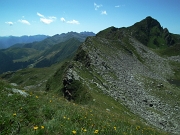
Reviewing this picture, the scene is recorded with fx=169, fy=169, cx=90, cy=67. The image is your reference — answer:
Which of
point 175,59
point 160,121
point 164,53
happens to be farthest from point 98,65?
point 164,53

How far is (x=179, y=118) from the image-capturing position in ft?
124

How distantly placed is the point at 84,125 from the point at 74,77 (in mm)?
27399

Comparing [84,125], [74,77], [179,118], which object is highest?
[84,125]

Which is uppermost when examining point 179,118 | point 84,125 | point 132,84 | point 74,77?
point 84,125

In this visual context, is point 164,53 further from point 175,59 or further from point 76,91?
point 76,91

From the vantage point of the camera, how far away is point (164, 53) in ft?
448

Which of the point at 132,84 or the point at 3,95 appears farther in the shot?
the point at 132,84

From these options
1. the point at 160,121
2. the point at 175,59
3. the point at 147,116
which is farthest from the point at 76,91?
the point at 175,59

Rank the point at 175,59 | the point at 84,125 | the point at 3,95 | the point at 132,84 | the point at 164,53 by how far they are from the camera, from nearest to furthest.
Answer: the point at 84,125
the point at 3,95
the point at 132,84
the point at 175,59
the point at 164,53

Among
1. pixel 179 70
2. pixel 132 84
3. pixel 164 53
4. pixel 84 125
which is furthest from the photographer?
pixel 164 53

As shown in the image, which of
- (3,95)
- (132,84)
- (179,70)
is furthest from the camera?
(179,70)

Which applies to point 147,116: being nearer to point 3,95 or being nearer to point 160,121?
point 160,121

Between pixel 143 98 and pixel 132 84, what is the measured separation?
8286mm

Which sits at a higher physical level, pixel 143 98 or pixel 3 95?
pixel 3 95
